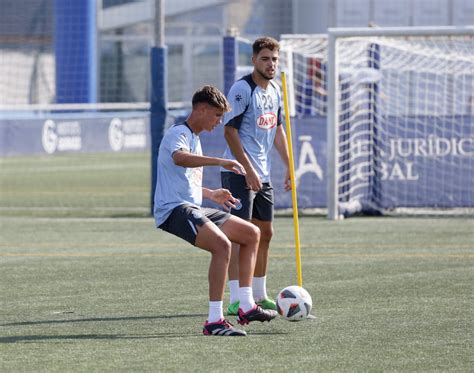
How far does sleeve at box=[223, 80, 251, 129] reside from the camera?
29.7 feet

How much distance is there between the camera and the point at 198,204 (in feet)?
27.2

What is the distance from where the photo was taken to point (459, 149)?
57.3 ft

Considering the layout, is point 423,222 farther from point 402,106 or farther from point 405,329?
point 405,329

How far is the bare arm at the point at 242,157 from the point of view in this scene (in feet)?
28.9

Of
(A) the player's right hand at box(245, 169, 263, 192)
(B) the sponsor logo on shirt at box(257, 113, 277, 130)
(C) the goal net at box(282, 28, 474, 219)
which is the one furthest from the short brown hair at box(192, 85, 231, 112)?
(C) the goal net at box(282, 28, 474, 219)

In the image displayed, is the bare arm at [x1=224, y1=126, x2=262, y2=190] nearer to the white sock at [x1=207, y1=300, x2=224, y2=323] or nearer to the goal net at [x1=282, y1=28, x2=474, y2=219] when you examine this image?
the white sock at [x1=207, y1=300, x2=224, y2=323]

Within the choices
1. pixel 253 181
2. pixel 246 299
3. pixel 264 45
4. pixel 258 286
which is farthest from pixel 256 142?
pixel 246 299

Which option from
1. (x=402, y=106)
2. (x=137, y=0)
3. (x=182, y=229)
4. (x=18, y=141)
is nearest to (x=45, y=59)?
(x=137, y=0)

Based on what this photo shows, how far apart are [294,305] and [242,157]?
1188mm

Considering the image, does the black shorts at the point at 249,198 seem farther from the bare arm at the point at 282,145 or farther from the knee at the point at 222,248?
the knee at the point at 222,248

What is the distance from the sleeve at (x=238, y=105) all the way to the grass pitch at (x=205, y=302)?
1430 mm

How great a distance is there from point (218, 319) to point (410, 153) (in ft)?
32.7

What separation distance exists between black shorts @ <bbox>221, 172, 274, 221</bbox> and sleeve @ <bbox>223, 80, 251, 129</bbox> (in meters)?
0.40

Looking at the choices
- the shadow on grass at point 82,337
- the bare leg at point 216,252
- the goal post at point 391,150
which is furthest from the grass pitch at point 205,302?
the goal post at point 391,150
